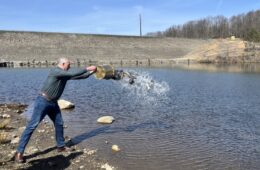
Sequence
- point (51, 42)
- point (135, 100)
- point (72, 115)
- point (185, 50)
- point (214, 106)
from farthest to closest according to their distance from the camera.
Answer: point (185, 50)
point (51, 42)
point (135, 100)
point (214, 106)
point (72, 115)

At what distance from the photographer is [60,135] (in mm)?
13133

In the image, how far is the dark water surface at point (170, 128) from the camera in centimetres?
1318

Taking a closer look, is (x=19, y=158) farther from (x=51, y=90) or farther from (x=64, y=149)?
(x=51, y=90)

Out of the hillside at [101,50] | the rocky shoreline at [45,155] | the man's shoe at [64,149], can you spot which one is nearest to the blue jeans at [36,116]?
the rocky shoreline at [45,155]

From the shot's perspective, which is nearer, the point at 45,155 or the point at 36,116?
the point at 36,116

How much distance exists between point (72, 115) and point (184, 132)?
692 centimetres

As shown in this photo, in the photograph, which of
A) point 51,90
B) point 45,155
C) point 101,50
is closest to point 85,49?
point 101,50

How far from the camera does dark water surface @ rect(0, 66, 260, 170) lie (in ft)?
43.2

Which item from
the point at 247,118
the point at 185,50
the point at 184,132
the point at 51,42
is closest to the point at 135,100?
the point at 247,118

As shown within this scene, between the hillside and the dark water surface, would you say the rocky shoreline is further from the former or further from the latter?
the hillside

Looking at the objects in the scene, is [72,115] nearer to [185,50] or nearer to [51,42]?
[51,42]

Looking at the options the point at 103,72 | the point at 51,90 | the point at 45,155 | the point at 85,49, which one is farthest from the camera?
the point at 85,49

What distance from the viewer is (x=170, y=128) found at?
59.7ft

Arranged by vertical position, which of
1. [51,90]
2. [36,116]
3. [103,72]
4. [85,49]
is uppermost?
[85,49]
